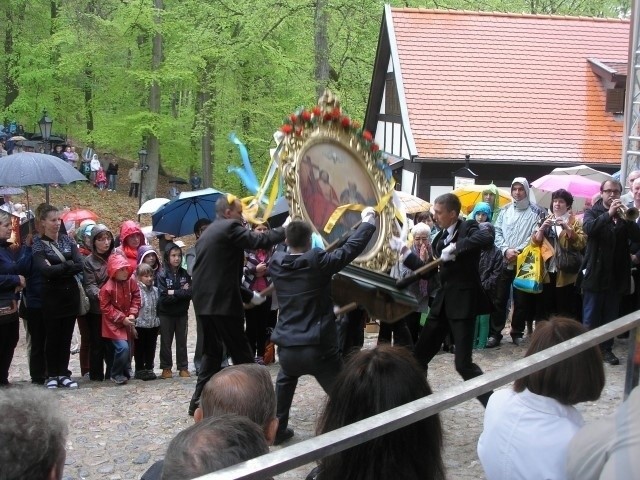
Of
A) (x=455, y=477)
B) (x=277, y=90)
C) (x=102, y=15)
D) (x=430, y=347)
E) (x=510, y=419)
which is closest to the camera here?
(x=510, y=419)

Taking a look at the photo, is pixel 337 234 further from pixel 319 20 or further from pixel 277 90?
pixel 277 90

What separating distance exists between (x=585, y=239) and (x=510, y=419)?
25.5 feet

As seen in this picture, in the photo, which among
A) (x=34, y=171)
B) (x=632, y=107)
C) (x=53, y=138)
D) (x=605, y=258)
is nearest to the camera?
(x=605, y=258)

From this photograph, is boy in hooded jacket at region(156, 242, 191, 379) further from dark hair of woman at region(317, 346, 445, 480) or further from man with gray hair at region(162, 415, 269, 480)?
man with gray hair at region(162, 415, 269, 480)

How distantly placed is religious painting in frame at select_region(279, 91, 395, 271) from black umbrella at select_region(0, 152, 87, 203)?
22.4ft

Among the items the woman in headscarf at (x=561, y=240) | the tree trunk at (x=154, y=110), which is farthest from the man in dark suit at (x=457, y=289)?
the tree trunk at (x=154, y=110)

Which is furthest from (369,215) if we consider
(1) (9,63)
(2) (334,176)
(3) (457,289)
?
(1) (9,63)

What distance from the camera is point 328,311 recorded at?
674 cm

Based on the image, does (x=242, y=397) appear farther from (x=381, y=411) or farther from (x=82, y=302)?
(x=82, y=302)

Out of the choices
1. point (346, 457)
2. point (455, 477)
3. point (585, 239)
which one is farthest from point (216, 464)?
point (585, 239)

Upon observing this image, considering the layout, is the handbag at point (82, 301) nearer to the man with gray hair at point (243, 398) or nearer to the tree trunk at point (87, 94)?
the man with gray hair at point (243, 398)

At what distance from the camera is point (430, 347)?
7.64 m

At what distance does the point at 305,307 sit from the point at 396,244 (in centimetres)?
103

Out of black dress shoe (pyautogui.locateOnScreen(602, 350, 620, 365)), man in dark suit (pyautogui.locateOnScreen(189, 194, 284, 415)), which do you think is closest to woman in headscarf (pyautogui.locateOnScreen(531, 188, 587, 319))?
man in dark suit (pyautogui.locateOnScreen(189, 194, 284, 415))
